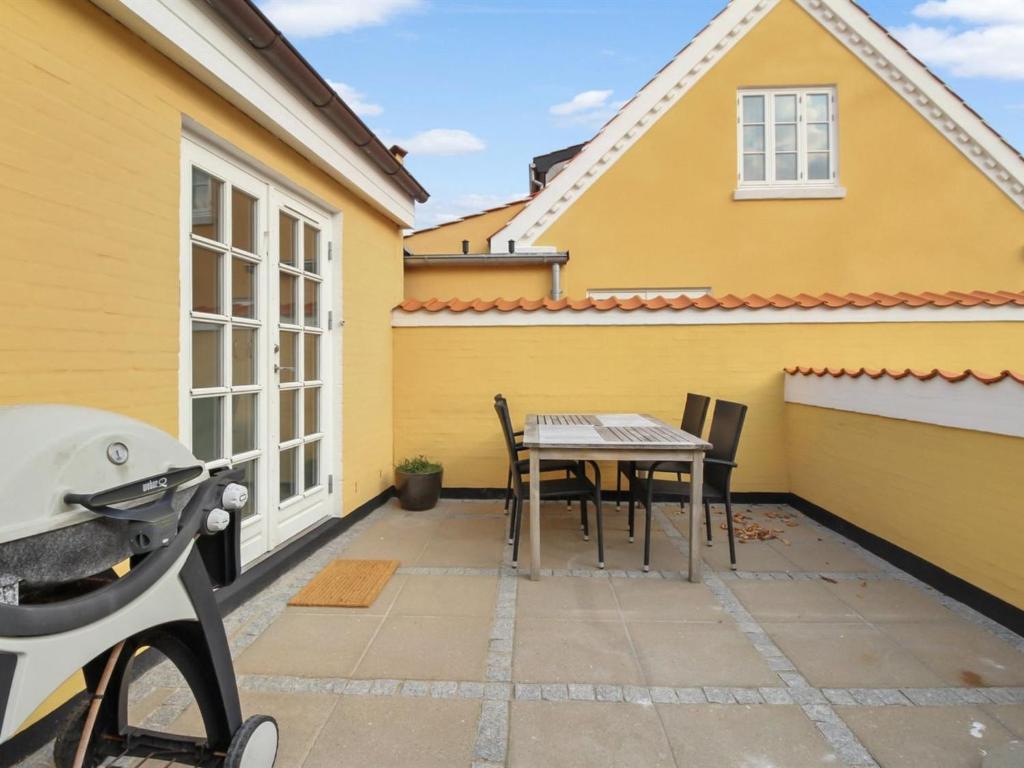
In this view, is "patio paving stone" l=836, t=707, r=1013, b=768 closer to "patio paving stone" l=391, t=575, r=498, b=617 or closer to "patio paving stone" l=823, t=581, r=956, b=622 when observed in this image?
"patio paving stone" l=823, t=581, r=956, b=622

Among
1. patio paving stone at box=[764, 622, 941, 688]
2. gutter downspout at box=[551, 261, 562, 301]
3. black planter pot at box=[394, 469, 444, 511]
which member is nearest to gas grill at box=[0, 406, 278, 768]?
patio paving stone at box=[764, 622, 941, 688]

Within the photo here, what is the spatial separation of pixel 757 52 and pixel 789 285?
3.17 m

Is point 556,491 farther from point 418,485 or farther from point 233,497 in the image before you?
point 233,497

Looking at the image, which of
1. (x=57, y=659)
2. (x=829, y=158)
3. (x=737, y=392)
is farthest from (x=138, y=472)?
(x=829, y=158)

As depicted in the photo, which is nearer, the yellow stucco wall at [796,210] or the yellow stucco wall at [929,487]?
the yellow stucco wall at [929,487]

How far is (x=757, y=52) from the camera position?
7633 mm

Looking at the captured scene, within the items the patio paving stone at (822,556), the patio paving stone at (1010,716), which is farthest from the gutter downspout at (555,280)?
the patio paving stone at (1010,716)

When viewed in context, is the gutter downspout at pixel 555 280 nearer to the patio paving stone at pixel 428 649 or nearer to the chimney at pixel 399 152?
the chimney at pixel 399 152

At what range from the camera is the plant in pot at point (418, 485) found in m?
5.27

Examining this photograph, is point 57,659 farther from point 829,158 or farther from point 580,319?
point 829,158

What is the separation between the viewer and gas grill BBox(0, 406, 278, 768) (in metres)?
1.10

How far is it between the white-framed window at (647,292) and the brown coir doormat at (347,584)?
490 cm

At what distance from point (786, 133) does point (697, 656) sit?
291 inches

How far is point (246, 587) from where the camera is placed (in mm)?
3232
